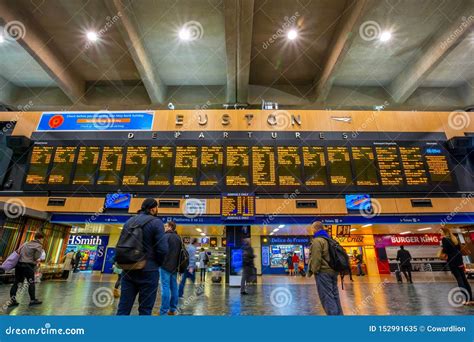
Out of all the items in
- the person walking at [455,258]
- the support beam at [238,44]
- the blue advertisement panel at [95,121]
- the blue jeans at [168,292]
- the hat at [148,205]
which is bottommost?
the blue jeans at [168,292]

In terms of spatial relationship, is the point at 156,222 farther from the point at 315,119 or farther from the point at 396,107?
the point at 396,107

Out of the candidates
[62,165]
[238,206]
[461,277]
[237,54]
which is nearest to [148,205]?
[238,206]

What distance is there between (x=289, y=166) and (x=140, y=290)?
643 cm

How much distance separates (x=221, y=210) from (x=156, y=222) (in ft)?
16.1

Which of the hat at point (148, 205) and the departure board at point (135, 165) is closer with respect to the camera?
the hat at point (148, 205)

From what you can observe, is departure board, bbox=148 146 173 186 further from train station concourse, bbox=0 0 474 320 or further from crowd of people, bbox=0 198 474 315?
crowd of people, bbox=0 198 474 315

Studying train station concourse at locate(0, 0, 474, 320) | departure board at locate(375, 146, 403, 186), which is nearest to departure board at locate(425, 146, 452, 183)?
train station concourse at locate(0, 0, 474, 320)

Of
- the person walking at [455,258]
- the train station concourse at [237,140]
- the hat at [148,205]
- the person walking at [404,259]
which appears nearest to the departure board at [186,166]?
the train station concourse at [237,140]

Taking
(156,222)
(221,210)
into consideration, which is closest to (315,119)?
(221,210)

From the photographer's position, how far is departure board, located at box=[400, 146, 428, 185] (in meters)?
8.15

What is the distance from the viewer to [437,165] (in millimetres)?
8383

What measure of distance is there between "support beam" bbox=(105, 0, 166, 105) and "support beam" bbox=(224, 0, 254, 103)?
11.9 ft

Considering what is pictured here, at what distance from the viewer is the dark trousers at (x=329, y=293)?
133 inches

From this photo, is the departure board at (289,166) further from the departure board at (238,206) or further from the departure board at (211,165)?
the departure board at (211,165)
